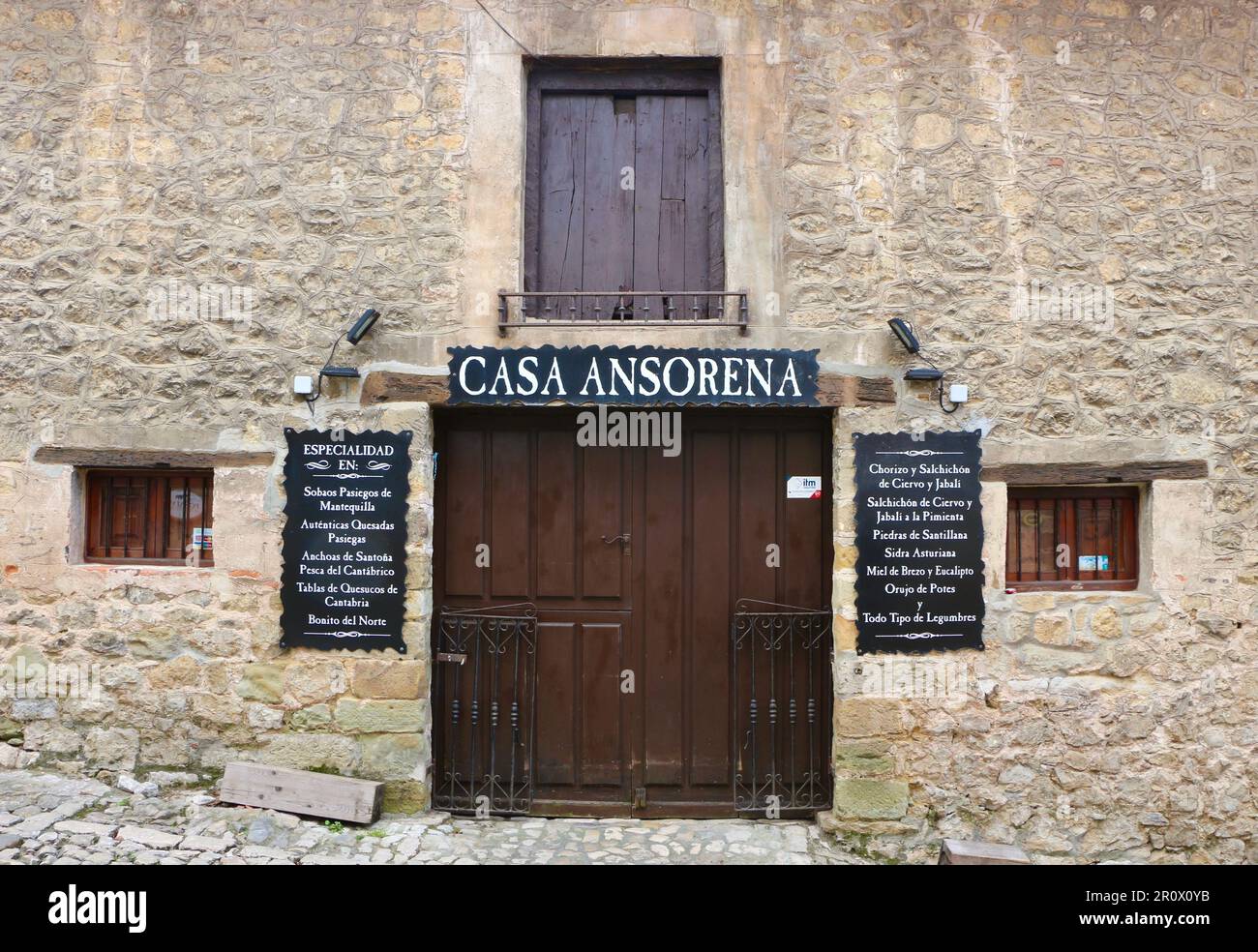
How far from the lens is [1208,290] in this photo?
15.1 feet

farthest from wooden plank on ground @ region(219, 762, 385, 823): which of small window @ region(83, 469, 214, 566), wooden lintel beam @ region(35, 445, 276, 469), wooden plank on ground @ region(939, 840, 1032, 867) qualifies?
wooden plank on ground @ region(939, 840, 1032, 867)

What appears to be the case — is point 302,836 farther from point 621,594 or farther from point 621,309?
point 621,309

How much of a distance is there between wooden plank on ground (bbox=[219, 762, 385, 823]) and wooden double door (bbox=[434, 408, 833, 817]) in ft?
1.57

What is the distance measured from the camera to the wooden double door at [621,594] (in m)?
4.76

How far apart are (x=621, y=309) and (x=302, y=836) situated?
3242 millimetres

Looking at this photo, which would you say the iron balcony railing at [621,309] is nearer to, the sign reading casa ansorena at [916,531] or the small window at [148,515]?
the sign reading casa ansorena at [916,531]

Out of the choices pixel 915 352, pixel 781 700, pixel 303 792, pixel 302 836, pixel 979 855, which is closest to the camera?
pixel 979 855

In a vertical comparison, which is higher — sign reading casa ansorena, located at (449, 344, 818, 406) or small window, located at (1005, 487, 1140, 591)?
sign reading casa ansorena, located at (449, 344, 818, 406)

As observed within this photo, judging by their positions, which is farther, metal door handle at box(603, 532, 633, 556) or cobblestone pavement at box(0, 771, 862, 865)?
metal door handle at box(603, 532, 633, 556)

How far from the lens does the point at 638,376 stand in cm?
456

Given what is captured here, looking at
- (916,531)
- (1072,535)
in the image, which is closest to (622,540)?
(916,531)

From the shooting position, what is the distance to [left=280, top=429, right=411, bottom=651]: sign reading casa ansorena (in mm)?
4582

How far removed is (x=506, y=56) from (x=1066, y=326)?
3.43 m

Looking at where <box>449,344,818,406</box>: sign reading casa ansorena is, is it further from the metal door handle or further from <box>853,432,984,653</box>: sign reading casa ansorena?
the metal door handle
